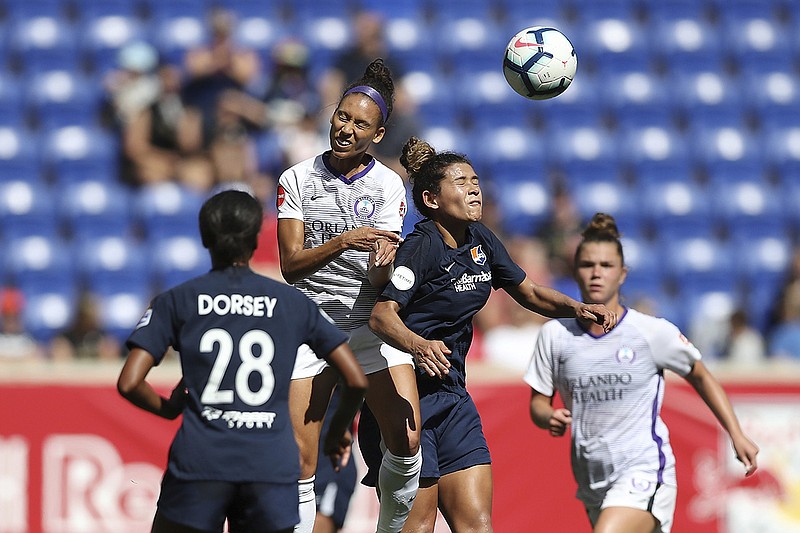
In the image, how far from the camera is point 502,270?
238 inches

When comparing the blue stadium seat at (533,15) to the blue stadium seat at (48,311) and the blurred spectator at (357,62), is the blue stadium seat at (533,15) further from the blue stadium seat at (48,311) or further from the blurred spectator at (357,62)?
the blue stadium seat at (48,311)

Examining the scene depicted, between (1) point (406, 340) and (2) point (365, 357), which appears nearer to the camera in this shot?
(1) point (406, 340)

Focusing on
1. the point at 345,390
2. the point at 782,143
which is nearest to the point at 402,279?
the point at 345,390

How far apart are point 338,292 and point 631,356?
1773 millimetres

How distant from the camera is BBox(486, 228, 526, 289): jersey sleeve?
604 cm

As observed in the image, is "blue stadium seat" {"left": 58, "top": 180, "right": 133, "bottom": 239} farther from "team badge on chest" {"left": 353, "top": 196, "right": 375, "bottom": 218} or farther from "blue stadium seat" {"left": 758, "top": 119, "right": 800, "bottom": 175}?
"blue stadium seat" {"left": 758, "top": 119, "right": 800, "bottom": 175}

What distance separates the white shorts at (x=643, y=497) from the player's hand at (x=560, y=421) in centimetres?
60

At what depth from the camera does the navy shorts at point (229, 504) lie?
4434 mm

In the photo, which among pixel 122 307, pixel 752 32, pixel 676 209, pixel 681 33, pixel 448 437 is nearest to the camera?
pixel 448 437

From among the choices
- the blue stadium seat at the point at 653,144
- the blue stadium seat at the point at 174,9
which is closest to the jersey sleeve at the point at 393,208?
the blue stadium seat at the point at 653,144

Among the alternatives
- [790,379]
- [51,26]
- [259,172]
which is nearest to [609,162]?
[259,172]

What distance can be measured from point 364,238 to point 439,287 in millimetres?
612

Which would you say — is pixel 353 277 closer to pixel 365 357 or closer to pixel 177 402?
pixel 365 357

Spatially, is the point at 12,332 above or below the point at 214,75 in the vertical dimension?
below
